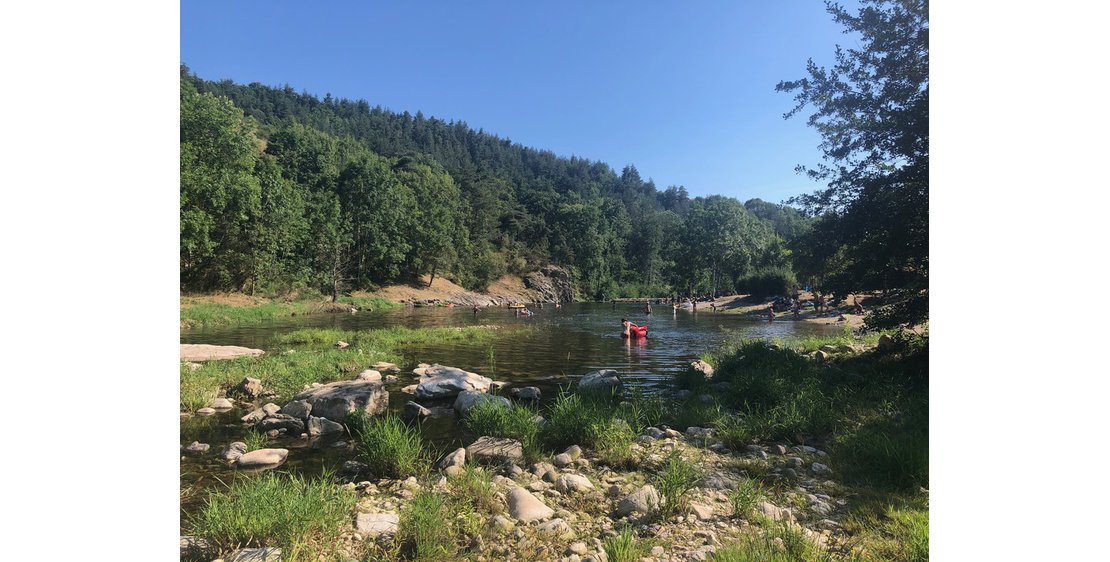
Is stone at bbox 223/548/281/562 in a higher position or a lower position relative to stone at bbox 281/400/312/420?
higher

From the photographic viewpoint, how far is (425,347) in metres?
16.4

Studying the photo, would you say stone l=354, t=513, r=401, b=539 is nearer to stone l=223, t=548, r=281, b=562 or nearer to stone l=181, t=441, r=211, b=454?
stone l=223, t=548, r=281, b=562

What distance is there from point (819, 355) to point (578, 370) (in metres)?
6.13

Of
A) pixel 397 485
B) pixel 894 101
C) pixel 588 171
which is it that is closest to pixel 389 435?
pixel 397 485

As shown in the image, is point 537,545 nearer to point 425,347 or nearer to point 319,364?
point 319,364

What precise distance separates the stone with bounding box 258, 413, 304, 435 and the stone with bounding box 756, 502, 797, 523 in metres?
6.30

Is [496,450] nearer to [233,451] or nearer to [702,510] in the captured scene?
[702,510]

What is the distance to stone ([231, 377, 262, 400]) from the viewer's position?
29.2ft

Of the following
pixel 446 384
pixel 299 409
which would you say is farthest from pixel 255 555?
pixel 446 384

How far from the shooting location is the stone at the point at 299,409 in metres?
7.50

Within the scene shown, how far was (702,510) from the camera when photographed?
12.8ft

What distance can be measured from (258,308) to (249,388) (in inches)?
952

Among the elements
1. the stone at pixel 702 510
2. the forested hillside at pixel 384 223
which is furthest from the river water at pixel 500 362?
the forested hillside at pixel 384 223

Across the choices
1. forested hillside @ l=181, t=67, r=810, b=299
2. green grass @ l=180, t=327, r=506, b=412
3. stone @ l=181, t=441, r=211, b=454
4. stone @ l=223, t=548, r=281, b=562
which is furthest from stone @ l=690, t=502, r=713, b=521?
forested hillside @ l=181, t=67, r=810, b=299
